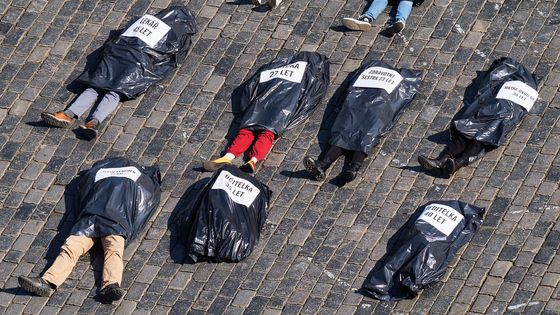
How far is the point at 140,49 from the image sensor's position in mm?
22266

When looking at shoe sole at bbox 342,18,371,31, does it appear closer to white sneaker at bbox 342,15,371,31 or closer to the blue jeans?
white sneaker at bbox 342,15,371,31

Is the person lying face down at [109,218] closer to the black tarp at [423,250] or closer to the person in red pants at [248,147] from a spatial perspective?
the person in red pants at [248,147]

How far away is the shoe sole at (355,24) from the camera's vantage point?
73.0 feet

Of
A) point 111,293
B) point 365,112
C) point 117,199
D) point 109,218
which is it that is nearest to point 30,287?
point 111,293

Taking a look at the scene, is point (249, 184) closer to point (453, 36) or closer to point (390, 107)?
point (390, 107)

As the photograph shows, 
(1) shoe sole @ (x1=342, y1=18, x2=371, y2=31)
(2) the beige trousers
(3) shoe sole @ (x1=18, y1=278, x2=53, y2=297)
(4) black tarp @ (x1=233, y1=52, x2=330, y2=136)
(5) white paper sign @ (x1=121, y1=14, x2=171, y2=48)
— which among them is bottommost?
(3) shoe sole @ (x1=18, y1=278, x2=53, y2=297)

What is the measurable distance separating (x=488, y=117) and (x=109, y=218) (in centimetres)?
446

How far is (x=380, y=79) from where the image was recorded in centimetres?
2142

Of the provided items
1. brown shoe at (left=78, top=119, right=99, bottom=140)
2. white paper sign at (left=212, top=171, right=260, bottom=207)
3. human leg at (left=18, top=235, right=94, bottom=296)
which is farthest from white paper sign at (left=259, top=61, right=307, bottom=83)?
human leg at (left=18, top=235, right=94, bottom=296)

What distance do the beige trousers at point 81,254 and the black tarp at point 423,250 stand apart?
9.10 ft

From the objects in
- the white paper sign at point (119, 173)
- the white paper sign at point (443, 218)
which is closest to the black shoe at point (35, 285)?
the white paper sign at point (119, 173)

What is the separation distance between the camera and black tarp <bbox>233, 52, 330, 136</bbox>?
843 inches

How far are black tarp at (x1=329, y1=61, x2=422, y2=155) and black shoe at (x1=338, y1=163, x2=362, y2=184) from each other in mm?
208

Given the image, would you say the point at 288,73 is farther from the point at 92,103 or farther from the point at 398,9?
the point at 92,103
